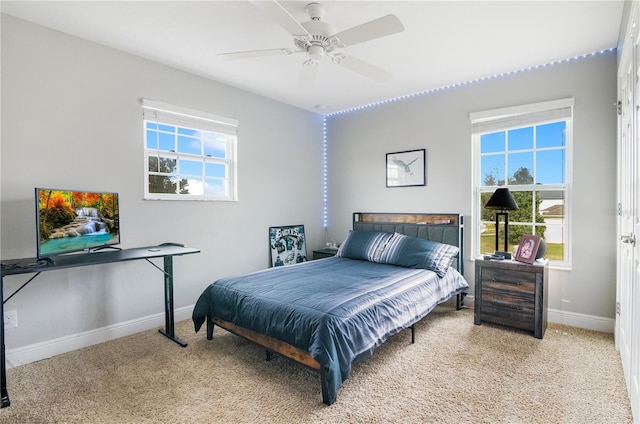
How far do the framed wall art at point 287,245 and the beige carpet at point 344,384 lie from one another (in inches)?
62.7

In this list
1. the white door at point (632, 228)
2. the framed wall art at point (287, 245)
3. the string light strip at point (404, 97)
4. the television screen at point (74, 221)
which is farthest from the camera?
the framed wall art at point (287, 245)

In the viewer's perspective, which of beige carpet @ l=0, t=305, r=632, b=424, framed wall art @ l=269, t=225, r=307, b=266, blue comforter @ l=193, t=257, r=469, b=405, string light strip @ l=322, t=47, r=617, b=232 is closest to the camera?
beige carpet @ l=0, t=305, r=632, b=424

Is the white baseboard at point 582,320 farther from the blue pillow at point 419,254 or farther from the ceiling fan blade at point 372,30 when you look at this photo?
the ceiling fan blade at point 372,30

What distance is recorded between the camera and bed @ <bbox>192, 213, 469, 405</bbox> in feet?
6.72

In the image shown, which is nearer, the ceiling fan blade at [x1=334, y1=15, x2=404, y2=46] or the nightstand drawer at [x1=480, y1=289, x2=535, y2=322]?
the ceiling fan blade at [x1=334, y1=15, x2=404, y2=46]

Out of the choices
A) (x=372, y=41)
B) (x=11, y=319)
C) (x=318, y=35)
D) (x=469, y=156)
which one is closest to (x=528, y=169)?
(x=469, y=156)

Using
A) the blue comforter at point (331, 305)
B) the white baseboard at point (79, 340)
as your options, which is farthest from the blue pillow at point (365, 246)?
the white baseboard at point (79, 340)

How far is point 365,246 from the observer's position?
386 centimetres

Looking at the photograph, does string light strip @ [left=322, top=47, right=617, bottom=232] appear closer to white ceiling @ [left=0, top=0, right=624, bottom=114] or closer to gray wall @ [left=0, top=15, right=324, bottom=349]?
white ceiling @ [left=0, top=0, right=624, bottom=114]

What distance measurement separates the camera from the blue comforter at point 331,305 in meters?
2.01

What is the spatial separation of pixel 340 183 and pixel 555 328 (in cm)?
310

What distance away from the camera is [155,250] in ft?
9.47

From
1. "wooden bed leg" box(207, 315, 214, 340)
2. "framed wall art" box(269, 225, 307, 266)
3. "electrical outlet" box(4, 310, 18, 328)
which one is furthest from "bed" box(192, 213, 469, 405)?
"electrical outlet" box(4, 310, 18, 328)

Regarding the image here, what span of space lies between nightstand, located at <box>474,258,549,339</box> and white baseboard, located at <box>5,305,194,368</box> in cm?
310
